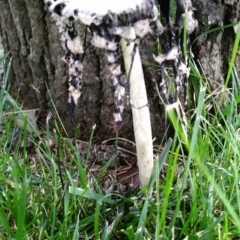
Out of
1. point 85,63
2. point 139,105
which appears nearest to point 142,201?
point 139,105

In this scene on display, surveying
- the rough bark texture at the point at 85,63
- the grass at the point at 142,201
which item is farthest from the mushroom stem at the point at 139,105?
the rough bark texture at the point at 85,63

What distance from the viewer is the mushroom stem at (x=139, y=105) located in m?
0.90

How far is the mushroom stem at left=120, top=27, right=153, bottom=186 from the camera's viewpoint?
90 cm

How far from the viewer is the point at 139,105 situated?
987 millimetres

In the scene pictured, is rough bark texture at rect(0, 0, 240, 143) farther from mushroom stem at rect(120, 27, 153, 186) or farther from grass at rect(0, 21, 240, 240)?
mushroom stem at rect(120, 27, 153, 186)

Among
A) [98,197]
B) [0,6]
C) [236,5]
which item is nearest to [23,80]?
[0,6]

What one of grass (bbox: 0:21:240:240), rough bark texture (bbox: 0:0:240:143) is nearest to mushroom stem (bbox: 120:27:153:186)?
grass (bbox: 0:21:240:240)

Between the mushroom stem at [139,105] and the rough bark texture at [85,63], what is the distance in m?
0.24

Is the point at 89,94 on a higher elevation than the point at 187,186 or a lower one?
higher

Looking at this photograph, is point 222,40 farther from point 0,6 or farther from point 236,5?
point 0,6

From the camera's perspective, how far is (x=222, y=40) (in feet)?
4.15

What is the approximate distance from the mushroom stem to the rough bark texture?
24 centimetres

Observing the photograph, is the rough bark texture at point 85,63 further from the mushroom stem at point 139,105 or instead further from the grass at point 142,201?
the mushroom stem at point 139,105

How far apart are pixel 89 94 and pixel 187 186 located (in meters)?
0.38
